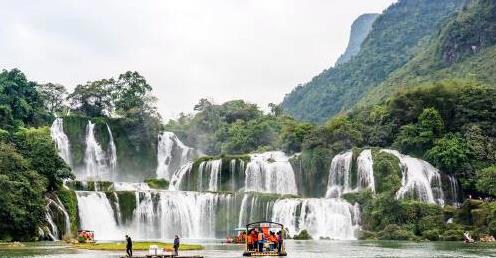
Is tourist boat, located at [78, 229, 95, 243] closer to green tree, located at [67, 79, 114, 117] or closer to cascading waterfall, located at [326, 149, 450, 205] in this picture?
cascading waterfall, located at [326, 149, 450, 205]

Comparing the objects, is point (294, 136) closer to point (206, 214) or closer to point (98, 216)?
point (206, 214)

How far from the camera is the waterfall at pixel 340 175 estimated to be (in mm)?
70806

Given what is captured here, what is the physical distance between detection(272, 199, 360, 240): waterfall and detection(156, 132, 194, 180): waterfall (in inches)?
1266

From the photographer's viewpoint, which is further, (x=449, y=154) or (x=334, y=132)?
(x=334, y=132)

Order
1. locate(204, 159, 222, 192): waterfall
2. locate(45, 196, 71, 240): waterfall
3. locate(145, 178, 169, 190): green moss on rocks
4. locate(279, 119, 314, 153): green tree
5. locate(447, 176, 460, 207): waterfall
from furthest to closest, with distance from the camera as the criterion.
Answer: locate(279, 119, 314, 153): green tree < locate(145, 178, 169, 190): green moss on rocks < locate(204, 159, 222, 192): waterfall < locate(447, 176, 460, 207): waterfall < locate(45, 196, 71, 240): waterfall

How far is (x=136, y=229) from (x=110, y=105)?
116 ft

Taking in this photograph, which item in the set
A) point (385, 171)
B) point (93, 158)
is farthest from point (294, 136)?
point (93, 158)

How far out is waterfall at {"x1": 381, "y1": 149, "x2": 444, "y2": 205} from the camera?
6550 centimetres

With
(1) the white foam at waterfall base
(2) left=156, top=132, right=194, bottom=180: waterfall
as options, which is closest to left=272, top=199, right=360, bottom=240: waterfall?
(1) the white foam at waterfall base

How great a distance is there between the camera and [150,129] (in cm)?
9100

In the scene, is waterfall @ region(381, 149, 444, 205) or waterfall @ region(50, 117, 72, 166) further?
waterfall @ region(50, 117, 72, 166)

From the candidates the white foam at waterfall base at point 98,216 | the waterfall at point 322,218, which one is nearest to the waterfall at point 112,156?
the white foam at waterfall base at point 98,216

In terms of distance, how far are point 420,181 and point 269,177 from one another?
626 inches

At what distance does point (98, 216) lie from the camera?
59781mm
